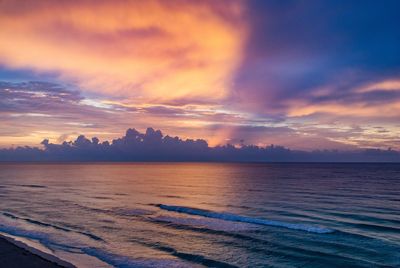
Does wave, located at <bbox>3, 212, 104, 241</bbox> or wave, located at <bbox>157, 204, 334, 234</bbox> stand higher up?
wave, located at <bbox>157, 204, 334, 234</bbox>

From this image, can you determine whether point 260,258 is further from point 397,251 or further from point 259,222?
point 259,222

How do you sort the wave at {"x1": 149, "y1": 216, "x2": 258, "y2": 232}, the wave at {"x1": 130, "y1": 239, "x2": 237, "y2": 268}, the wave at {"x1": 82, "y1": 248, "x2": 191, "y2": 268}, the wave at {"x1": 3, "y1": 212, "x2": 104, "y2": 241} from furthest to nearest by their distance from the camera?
the wave at {"x1": 149, "y1": 216, "x2": 258, "y2": 232}, the wave at {"x1": 3, "y1": 212, "x2": 104, "y2": 241}, the wave at {"x1": 130, "y1": 239, "x2": 237, "y2": 268}, the wave at {"x1": 82, "y1": 248, "x2": 191, "y2": 268}

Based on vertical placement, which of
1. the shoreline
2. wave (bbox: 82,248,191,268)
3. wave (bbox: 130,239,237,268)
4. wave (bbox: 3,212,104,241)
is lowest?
wave (bbox: 3,212,104,241)

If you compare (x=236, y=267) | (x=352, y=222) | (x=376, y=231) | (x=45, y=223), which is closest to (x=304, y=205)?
(x=352, y=222)

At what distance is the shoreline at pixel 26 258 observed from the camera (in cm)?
1931

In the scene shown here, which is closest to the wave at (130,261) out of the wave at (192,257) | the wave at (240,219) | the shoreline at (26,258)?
the wave at (192,257)

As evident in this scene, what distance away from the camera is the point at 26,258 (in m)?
20.5

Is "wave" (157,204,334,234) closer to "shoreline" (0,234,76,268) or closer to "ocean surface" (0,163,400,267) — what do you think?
"ocean surface" (0,163,400,267)

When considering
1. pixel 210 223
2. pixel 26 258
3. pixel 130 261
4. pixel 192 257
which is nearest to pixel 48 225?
pixel 26 258

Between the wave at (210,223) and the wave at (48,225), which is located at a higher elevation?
the wave at (210,223)

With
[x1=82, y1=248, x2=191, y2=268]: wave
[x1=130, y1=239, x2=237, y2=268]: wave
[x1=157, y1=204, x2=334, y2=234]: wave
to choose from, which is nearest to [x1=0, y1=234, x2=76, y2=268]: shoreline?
[x1=82, y1=248, x2=191, y2=268]: wave

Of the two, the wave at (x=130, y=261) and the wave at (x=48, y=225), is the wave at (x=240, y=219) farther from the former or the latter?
the wave at (x=48, y=225)

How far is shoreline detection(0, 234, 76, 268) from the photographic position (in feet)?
63.4

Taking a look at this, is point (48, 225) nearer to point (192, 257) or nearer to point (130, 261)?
point (130, 261)
